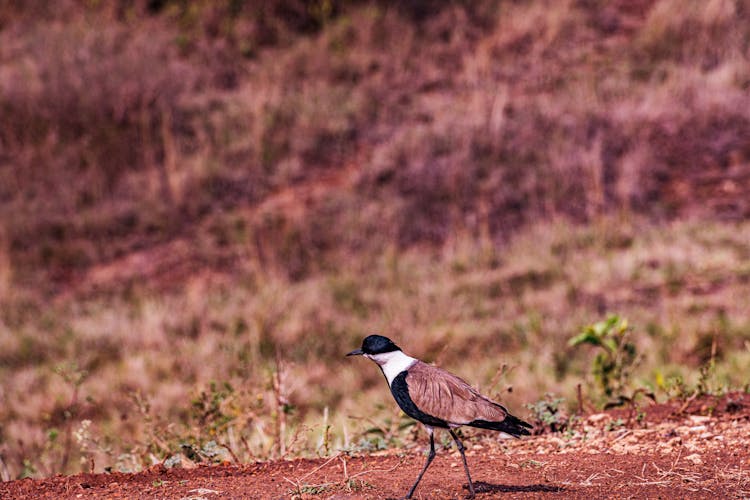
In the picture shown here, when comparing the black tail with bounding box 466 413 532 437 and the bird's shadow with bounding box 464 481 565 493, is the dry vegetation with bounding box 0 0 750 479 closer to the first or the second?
the bird's shadow with bounding box 464 481 565 493

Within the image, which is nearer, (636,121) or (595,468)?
(595,468)

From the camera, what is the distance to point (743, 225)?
10.9 metres

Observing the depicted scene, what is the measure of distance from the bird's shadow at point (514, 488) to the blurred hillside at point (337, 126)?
8.00m

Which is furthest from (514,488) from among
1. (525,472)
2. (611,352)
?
(611,352)

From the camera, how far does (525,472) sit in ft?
11.4

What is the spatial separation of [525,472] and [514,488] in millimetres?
302

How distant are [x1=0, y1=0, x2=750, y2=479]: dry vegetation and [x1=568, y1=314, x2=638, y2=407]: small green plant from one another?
556 mm

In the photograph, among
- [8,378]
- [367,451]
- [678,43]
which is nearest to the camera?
[367,451]

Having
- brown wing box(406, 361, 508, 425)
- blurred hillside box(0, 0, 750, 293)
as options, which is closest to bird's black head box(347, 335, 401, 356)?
brown wing box(406, 361, 508, 425)

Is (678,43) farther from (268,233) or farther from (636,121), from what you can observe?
(268,233)

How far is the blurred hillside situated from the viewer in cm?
1209

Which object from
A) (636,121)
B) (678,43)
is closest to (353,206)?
(636,121)

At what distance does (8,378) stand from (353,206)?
590 cm

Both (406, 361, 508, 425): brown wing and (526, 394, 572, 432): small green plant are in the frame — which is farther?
(526, 394, 572, 432): small green plant
